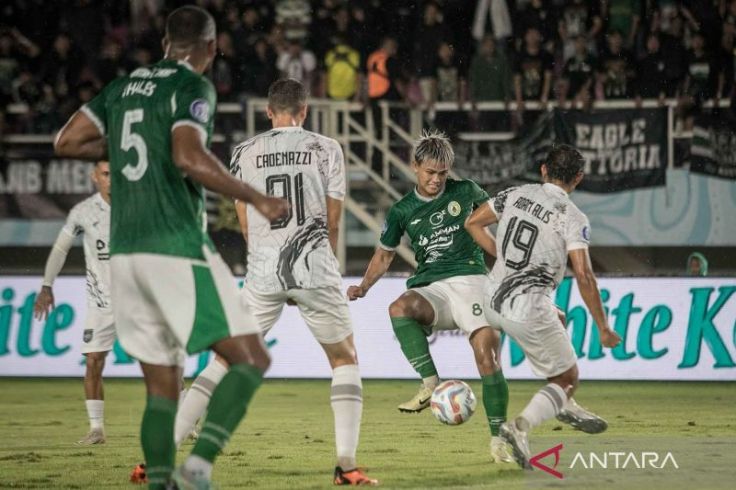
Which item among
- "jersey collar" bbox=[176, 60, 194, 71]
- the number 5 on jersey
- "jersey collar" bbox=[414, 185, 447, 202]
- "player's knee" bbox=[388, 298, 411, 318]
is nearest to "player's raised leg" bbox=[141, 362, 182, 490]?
the number 5 on jersey

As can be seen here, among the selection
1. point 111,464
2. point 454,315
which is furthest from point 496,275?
point 111,464

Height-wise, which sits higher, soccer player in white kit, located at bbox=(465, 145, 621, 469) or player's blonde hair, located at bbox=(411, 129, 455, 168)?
player's blonde hair, located at bbox=(411, 129, 455, 168)

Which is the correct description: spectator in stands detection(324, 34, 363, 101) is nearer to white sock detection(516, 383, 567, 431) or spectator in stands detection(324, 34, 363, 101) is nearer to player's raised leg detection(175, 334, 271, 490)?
white sock detection(516, 383, 567, 431)

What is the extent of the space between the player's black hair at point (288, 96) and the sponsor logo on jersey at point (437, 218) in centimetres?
171

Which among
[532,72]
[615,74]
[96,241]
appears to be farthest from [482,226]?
[615,74]

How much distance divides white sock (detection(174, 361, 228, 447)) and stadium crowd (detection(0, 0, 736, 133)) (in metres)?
9.74

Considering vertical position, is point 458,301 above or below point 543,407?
above

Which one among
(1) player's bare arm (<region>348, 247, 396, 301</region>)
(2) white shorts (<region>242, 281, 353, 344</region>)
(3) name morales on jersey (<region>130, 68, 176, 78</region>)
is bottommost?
(1) player's bare arm (<region>348, 247, 396, 301</region>)

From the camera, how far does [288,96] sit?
23.2 ft

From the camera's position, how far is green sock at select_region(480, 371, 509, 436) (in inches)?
310

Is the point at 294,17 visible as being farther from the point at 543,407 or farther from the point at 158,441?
the point at 158,441

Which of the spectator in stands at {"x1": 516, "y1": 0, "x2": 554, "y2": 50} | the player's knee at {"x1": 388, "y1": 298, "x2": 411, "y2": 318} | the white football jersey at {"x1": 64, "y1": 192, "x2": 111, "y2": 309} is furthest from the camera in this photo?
the spectator in stands at {"x1": 516, "y1": 0, "x2": 554, "y2": 50}

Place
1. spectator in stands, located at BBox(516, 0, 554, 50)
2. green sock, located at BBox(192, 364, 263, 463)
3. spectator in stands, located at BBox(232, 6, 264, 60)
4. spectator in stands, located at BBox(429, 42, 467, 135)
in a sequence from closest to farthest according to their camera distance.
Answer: green sock, located at BBox(192, 364, 263, 463)
spectator in stands, located at BBox(429, 42, 467, 135)
spectator in stands, located at BBox(516, 0, 554, 50)
spectator in stands, located at BBox(232, 6, 264, 60)

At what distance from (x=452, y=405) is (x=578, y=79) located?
31.7 ft
